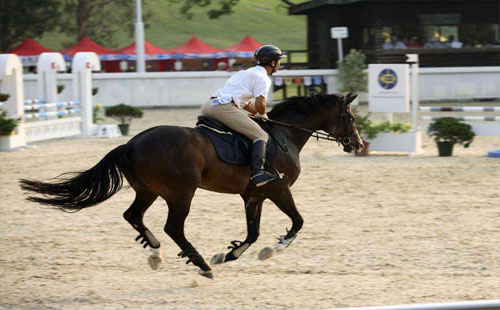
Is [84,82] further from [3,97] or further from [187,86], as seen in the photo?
[187,86]

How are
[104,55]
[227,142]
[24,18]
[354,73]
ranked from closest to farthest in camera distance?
[227,142]
[354,73]
[104,55]
[24,18]

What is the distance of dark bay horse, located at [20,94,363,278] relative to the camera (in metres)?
7.11

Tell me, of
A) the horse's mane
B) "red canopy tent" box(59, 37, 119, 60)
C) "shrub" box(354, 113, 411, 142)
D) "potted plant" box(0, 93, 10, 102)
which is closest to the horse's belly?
the horse's mane

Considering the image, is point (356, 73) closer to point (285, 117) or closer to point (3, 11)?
point (285, 117)

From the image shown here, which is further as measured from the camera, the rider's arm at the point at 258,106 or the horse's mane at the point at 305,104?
the horse's mane at the point at 305,104

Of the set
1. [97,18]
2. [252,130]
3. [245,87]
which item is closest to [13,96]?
[245,87]

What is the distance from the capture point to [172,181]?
7090 mm

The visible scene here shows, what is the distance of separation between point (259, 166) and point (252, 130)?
0.35m

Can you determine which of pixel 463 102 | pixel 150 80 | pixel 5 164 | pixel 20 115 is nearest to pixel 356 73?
pixel 463 102

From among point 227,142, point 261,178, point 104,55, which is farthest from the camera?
point 104,55

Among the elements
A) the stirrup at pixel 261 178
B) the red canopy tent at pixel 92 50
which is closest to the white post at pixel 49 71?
the stirrup at pixel 261 178

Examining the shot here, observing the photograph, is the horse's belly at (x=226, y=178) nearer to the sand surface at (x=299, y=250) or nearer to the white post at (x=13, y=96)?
the sand surface at (x=299, y=250)

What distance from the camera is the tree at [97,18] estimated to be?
60.4 meters

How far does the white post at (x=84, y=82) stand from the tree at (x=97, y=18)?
37.4 m
